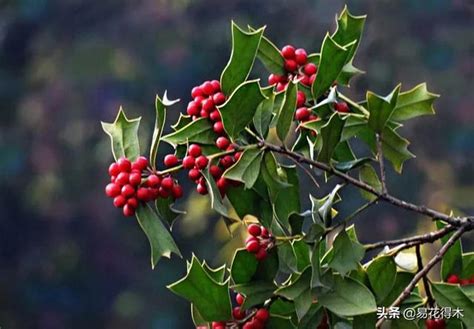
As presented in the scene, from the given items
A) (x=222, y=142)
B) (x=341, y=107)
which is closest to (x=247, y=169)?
(x=222, y=142)

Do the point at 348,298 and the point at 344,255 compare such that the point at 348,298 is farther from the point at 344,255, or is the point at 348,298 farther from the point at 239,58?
the point at 239,58

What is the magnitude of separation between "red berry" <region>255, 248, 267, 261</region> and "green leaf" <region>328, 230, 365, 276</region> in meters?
0.05

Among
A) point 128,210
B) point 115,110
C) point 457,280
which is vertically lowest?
point 115,110

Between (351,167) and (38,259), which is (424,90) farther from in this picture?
(38,259)

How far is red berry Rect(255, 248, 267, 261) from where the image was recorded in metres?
0.69

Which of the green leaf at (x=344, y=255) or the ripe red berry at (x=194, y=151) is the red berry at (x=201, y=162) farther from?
the green leaf at (x=344, y=255)

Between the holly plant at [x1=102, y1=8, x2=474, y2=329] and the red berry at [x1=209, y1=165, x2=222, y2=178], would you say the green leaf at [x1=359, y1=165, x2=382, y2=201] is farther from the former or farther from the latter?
the red berry at [x1=209, y1=165, x2=222, y2=178]

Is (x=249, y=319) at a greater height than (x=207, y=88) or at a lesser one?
lesser

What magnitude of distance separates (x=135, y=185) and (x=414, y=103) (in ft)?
0.78

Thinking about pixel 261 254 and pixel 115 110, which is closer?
pixel 261 254

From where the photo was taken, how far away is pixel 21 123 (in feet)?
9.06

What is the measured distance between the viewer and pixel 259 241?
0.69 metres

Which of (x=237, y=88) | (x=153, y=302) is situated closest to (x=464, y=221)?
(x=237, y=88)

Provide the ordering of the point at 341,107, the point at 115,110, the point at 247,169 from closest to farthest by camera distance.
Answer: the point at 247,169, the point at 341,107, the point at 115,110
